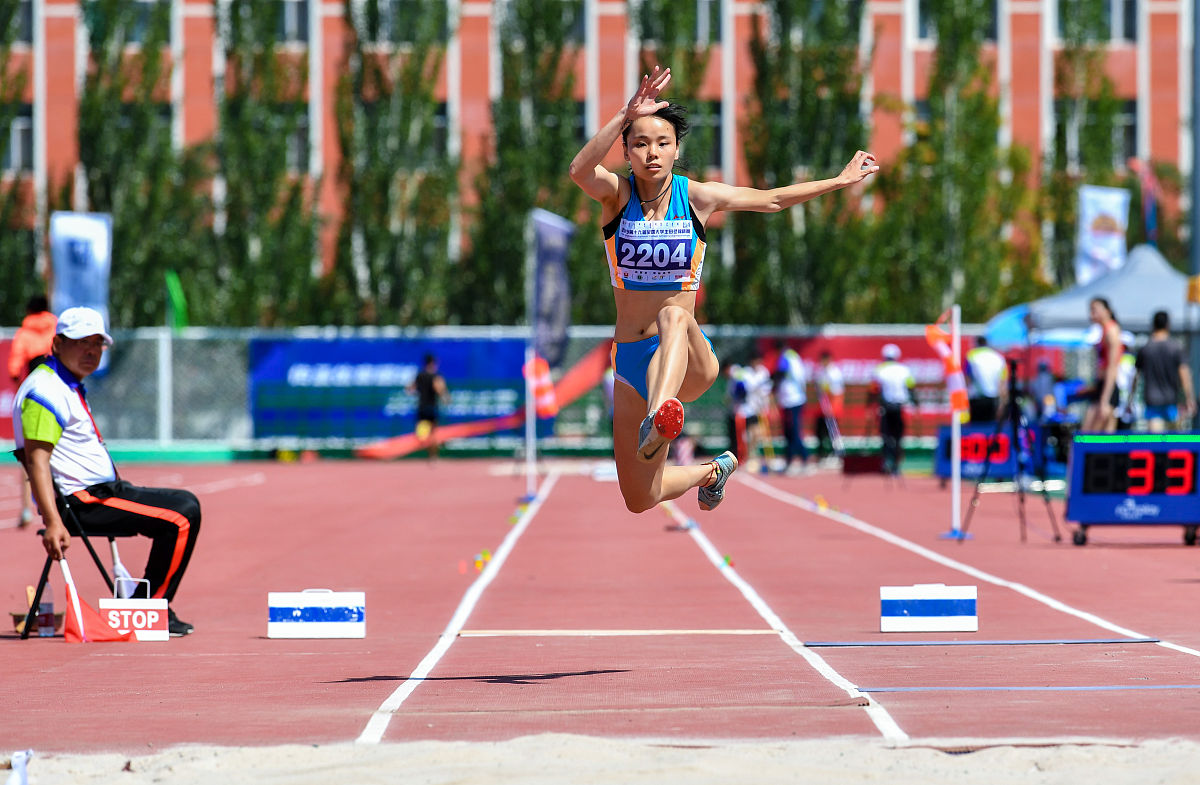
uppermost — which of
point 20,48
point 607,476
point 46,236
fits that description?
point 20,48

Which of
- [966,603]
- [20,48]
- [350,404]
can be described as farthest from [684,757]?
[20,48]

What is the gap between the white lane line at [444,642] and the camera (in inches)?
272

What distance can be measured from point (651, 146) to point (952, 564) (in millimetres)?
7034

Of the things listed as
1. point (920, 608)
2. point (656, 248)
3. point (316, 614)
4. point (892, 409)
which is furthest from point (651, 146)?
point (892, 409)

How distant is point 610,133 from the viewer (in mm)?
8203

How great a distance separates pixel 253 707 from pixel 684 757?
7.44 ft

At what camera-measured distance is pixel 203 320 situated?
138 feet

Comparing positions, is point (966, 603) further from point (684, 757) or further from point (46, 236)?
point (46, 236)

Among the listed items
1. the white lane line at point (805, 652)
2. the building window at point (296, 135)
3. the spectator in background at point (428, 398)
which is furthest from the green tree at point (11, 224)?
the white lane line at point (805, 652)

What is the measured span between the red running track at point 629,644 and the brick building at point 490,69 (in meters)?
28.7

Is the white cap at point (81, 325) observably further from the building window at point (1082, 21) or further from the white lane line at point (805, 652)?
the building window at point (1082, 21)

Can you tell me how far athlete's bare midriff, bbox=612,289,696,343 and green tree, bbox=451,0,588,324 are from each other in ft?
111

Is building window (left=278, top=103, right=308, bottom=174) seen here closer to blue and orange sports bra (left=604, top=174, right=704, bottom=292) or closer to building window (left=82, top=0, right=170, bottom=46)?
building window (left=82, top=0, right=170, bottom=46)

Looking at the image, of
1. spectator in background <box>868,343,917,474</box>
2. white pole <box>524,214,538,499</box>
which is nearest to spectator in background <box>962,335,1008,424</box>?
spectator in background <box>868,343,917,474</box>
